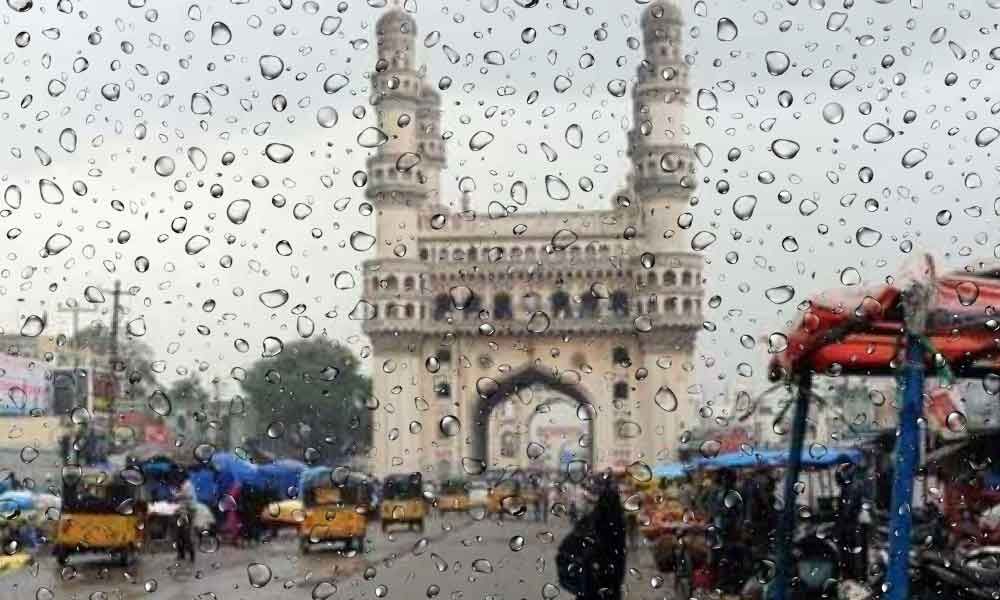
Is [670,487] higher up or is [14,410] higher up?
[14,410]

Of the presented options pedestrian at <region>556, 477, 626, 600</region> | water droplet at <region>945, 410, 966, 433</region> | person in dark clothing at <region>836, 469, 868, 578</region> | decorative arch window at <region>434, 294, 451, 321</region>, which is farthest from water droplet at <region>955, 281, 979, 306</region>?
decorative arch window at <region>434, 294, 451, 321</region>

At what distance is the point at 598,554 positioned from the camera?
246 inches

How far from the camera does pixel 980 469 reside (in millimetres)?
9969

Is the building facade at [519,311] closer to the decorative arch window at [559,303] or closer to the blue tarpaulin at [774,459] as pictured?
the decorative arch window at [559,303]

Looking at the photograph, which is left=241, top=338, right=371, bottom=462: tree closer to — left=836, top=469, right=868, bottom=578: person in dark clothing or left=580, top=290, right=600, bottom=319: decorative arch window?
left=836, top=469, right=868, bottom=578: person in dark clothing

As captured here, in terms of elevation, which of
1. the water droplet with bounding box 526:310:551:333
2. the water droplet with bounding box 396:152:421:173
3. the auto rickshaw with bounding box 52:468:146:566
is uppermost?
the water droplet with bounding box 396:152:421:173

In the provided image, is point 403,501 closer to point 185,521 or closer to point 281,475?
point 281,475

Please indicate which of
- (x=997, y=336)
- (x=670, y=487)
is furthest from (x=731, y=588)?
(x=670, y=487)

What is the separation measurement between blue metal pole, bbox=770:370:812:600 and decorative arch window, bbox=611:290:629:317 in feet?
88.4

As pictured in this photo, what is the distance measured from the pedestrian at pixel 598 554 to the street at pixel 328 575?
2.28 meters

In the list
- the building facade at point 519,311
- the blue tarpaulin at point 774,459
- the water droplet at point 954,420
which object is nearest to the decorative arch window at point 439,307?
the building facade at point 519,311

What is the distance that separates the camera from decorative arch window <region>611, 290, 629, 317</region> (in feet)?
113

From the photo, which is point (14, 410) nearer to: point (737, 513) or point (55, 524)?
point (55, 524)

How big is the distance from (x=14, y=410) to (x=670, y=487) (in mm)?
7930
